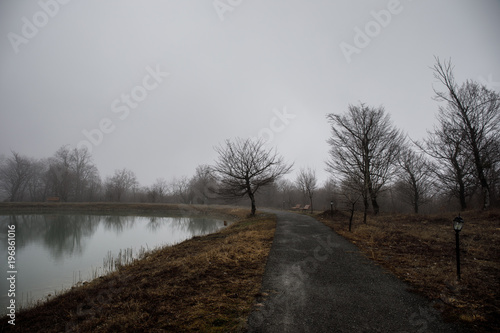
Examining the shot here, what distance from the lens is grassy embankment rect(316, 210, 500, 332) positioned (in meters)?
3.15

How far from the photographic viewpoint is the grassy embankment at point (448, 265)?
3.15 metres

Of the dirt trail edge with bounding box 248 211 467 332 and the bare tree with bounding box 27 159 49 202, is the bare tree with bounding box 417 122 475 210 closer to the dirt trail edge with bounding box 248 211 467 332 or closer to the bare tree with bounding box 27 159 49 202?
the dirt trail edge with bounding box 248 211 467 332

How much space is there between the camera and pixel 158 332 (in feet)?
8.91

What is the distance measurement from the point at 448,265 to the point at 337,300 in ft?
11.9

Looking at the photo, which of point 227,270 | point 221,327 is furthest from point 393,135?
point 221,327

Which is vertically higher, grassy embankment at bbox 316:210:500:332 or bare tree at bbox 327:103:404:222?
bare tree at bbox 327:103:404:222

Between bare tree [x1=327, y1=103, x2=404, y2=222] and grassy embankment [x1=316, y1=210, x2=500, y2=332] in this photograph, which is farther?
bare tree [x1=327, y1=103, x2=404, y2=222]

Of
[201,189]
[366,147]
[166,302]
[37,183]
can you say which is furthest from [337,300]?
[37,183]

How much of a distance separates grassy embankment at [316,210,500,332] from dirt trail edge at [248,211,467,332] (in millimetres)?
338

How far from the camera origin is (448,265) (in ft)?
16.3

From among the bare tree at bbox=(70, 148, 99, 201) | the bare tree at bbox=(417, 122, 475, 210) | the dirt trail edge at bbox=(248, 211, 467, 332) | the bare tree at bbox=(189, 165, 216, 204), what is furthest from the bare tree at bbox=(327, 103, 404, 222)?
the bare tree at bbox=(70, 148, 99, 201)

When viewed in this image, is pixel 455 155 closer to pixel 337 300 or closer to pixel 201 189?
pixel 337 300

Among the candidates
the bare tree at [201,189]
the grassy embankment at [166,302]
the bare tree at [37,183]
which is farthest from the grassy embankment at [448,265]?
the bare tree at [37,183]

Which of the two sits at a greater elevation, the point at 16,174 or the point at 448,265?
the point at 16,174
